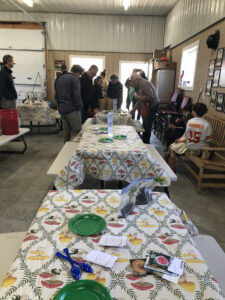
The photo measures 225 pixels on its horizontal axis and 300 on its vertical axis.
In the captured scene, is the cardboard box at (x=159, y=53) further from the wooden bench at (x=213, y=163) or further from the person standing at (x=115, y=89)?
the wooden bench at (x=213, y=163)

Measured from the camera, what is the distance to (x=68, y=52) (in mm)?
8203

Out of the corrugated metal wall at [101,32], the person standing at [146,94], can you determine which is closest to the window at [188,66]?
the person standing at [146,94]

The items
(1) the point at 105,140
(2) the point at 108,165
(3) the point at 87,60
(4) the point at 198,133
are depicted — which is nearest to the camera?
(2) the point at 108,165

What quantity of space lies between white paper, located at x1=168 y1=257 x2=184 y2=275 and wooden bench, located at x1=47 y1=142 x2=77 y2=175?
1.73 meters

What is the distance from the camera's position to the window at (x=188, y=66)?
207 inches

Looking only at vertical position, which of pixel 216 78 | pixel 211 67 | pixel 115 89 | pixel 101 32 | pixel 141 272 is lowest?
pixel 141 272

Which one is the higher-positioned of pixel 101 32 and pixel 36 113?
pixel 101 32

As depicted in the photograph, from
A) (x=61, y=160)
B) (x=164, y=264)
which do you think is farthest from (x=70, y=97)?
(x=164, y=264)

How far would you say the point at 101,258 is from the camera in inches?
36.5

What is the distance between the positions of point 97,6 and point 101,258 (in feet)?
25.8

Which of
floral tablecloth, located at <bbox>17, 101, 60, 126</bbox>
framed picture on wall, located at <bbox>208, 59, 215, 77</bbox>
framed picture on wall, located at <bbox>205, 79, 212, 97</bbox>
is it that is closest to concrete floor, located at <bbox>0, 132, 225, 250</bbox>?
framed picture on wall, located at <bbox>205, 79, 212, 97</bbox>

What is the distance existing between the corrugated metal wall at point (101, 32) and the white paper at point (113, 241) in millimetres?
8121

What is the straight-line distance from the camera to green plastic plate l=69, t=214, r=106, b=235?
1082mm

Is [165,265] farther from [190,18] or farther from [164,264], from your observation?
[190,18]
